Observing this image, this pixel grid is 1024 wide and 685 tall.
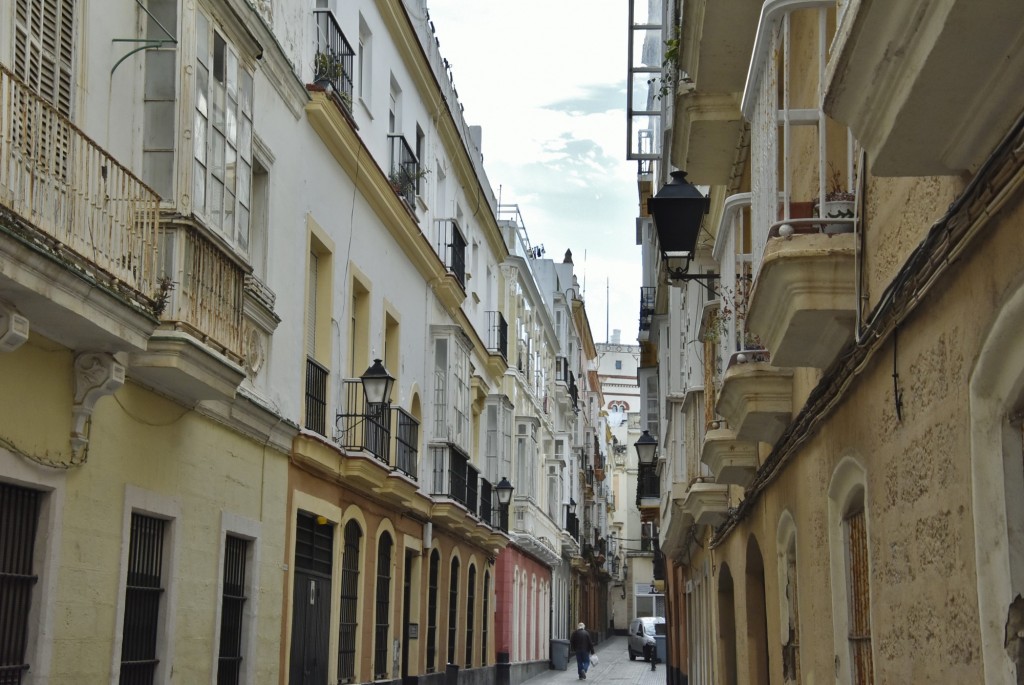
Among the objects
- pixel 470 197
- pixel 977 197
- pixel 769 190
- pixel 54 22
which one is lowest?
pixel 977 197

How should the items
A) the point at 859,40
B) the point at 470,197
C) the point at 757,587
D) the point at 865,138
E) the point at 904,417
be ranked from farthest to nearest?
the point at 470,197
the point at 757,587
the point at 904,417
the point at 865,138
the point at 859,40

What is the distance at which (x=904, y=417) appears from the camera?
564cm

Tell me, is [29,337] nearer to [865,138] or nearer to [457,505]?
[865,138]

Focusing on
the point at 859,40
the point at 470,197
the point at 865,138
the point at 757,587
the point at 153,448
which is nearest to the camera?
the point at 859,40

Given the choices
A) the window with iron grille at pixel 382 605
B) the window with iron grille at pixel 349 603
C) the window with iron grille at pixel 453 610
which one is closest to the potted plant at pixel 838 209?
the window with iron grille at pixel 349 603

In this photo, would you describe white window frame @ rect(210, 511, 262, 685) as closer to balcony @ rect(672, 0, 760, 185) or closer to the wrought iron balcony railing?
the wrought iron balcony railing

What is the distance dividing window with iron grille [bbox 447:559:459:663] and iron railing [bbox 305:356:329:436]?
9708 mm

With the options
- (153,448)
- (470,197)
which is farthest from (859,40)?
(470,197)

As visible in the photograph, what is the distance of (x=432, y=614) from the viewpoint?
2355cm

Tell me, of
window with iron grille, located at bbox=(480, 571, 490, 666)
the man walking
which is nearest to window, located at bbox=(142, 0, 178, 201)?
window with iron grille, located at bbox=(480, 571, 490, 666)

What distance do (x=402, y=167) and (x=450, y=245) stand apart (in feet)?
11.1

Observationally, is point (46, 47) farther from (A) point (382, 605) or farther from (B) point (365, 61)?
(A) point (382, 605)

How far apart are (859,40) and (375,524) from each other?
15.5 meters

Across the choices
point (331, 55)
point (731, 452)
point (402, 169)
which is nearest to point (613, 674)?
point (402, 169)
